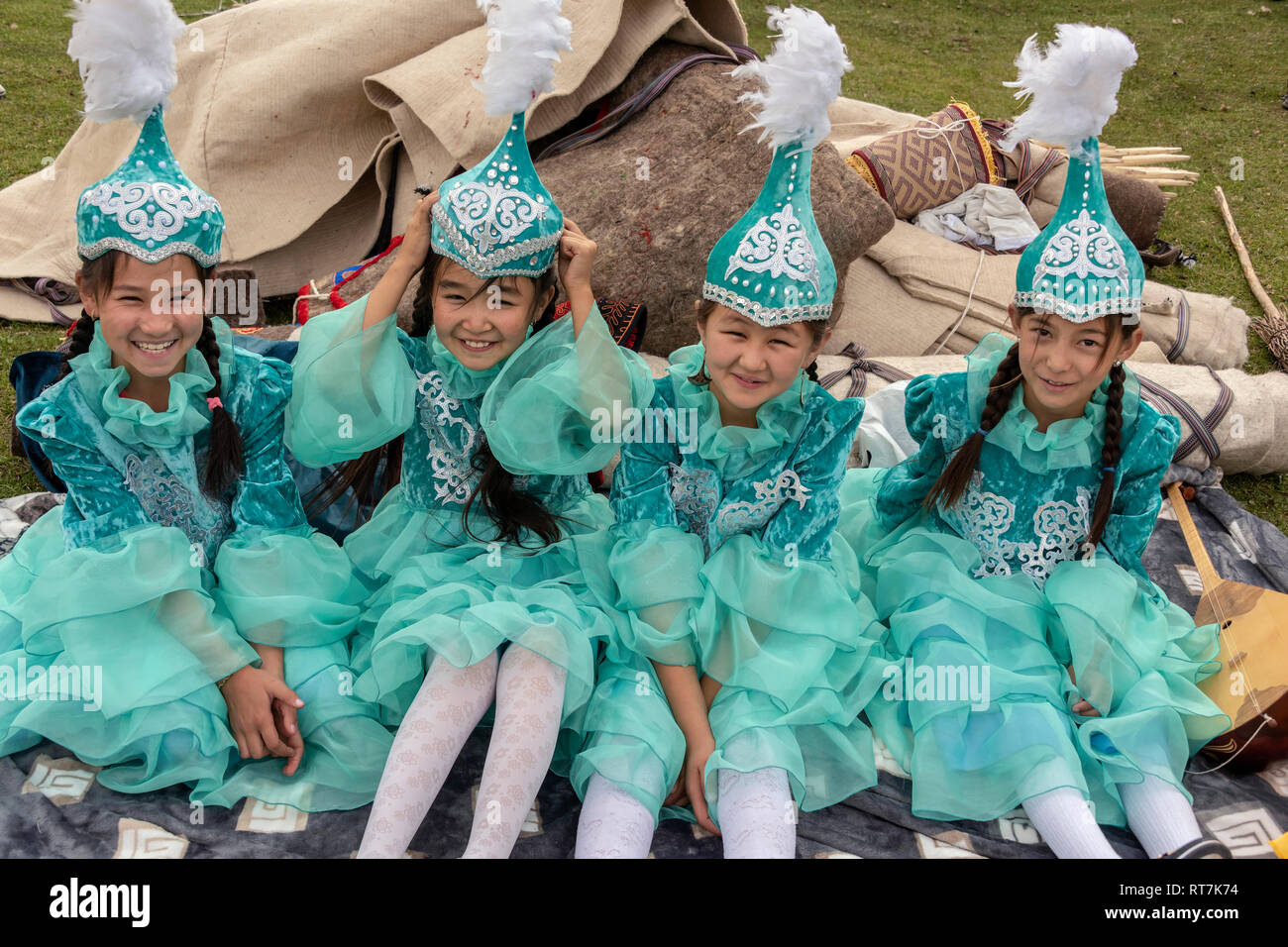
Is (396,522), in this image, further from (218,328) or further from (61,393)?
(61,393)

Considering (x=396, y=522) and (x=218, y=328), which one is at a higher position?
(x=218, y=328)

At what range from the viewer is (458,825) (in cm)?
228

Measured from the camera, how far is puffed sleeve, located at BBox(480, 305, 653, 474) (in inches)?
93.4

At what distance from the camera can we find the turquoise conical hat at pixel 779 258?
229 centimetres

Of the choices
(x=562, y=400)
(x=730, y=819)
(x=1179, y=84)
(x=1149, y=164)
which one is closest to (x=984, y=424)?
(x=562, y=400)

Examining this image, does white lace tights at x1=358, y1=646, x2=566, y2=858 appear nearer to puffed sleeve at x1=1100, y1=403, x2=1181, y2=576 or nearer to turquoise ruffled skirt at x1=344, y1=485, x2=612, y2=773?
turquoise ruffled skirt at x1=344, y1=485, x2=612, y2=773

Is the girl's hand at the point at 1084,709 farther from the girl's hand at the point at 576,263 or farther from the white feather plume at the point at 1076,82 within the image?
the girl's hand at the point at 576,263

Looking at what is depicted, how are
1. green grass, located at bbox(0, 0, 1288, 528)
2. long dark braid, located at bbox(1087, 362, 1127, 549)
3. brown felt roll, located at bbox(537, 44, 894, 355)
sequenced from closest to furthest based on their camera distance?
1. long dark braid, located at bbox(1087, 362, 1127, 549)
2. brown felt roll, located at bbox(537, 44, 894, 355)
3. green grass, located at bbox(0, 0, 1288, 528)

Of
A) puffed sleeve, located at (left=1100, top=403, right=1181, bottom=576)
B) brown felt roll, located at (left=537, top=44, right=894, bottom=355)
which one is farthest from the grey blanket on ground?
brown felt roll, located at (left=537, top=44, right=894, bottom=355)

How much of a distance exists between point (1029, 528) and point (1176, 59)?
696cm

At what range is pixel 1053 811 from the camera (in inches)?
87.8

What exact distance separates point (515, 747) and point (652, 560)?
1.66 feet

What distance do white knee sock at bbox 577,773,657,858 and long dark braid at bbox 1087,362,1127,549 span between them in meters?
1.20
